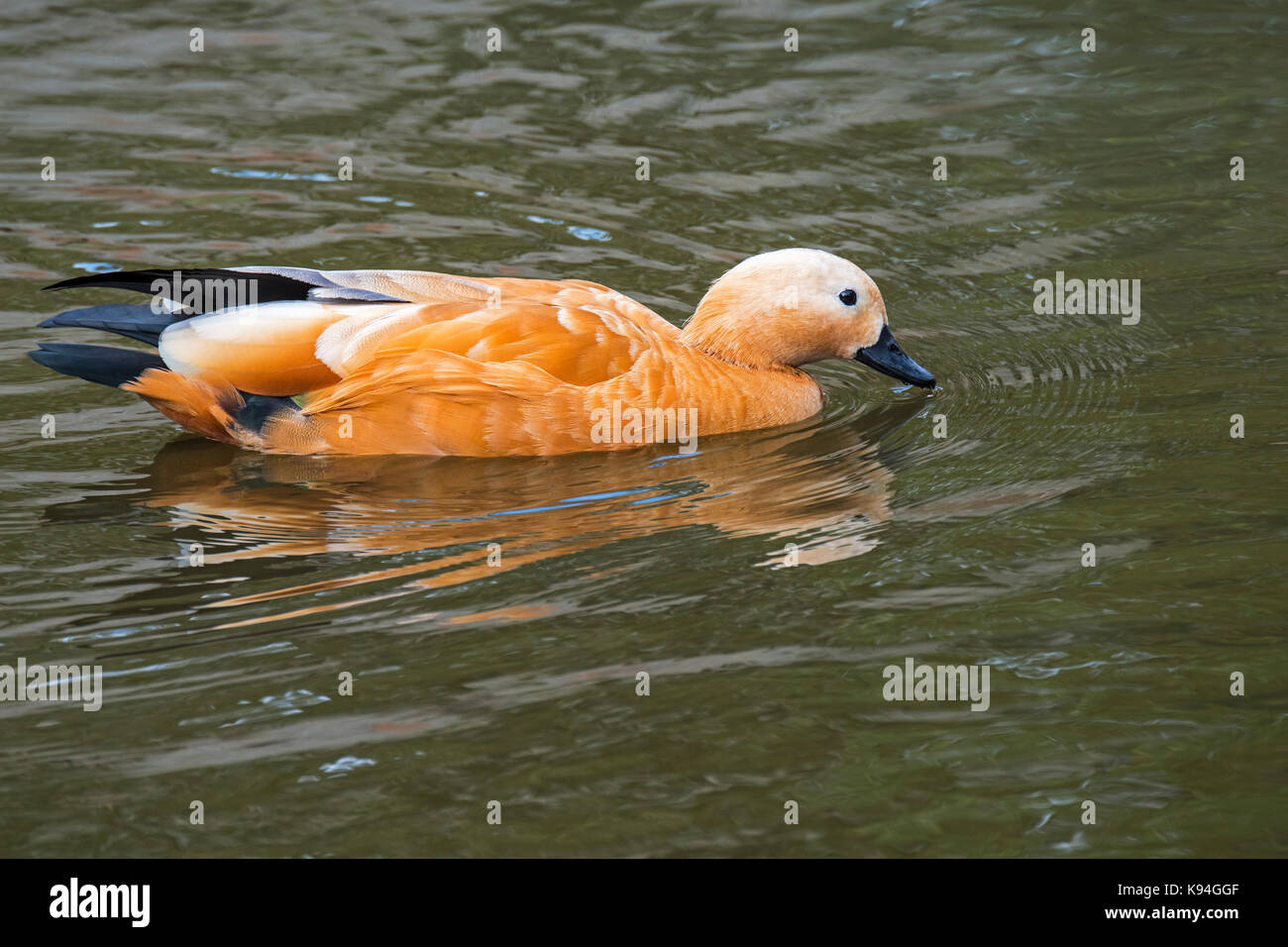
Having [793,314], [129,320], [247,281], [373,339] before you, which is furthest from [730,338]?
[129,320]

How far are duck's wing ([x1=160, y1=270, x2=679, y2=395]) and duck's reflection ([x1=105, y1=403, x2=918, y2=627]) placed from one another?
40 cm

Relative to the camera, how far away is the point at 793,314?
7293 mm

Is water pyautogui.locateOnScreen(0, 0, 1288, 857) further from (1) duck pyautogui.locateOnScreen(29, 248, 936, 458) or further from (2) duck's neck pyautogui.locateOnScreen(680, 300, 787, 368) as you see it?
(2) duck's neck pyautogui.locateOnScreen(680, 300, 787, 368)

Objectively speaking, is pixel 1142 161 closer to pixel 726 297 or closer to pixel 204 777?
pixel 726 297

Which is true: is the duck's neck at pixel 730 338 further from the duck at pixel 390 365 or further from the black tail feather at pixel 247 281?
the black tail feather at pixel 247 281

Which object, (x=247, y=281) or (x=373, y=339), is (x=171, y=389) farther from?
(x=373, y=339)

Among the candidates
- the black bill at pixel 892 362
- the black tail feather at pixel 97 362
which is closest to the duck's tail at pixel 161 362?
the black tail feather at pixel 97 362

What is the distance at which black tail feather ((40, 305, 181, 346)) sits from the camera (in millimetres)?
6715

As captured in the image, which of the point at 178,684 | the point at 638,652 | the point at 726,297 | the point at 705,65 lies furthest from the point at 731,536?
the point at 705,65

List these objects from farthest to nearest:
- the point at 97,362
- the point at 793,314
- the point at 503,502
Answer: the point at 793,314 → the point at 97,362 → the point at 503,502

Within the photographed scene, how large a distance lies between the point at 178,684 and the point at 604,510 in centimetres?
195

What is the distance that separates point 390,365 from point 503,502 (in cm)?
80

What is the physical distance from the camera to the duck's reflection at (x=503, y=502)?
5.92 meters

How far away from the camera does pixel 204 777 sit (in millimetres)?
4473
